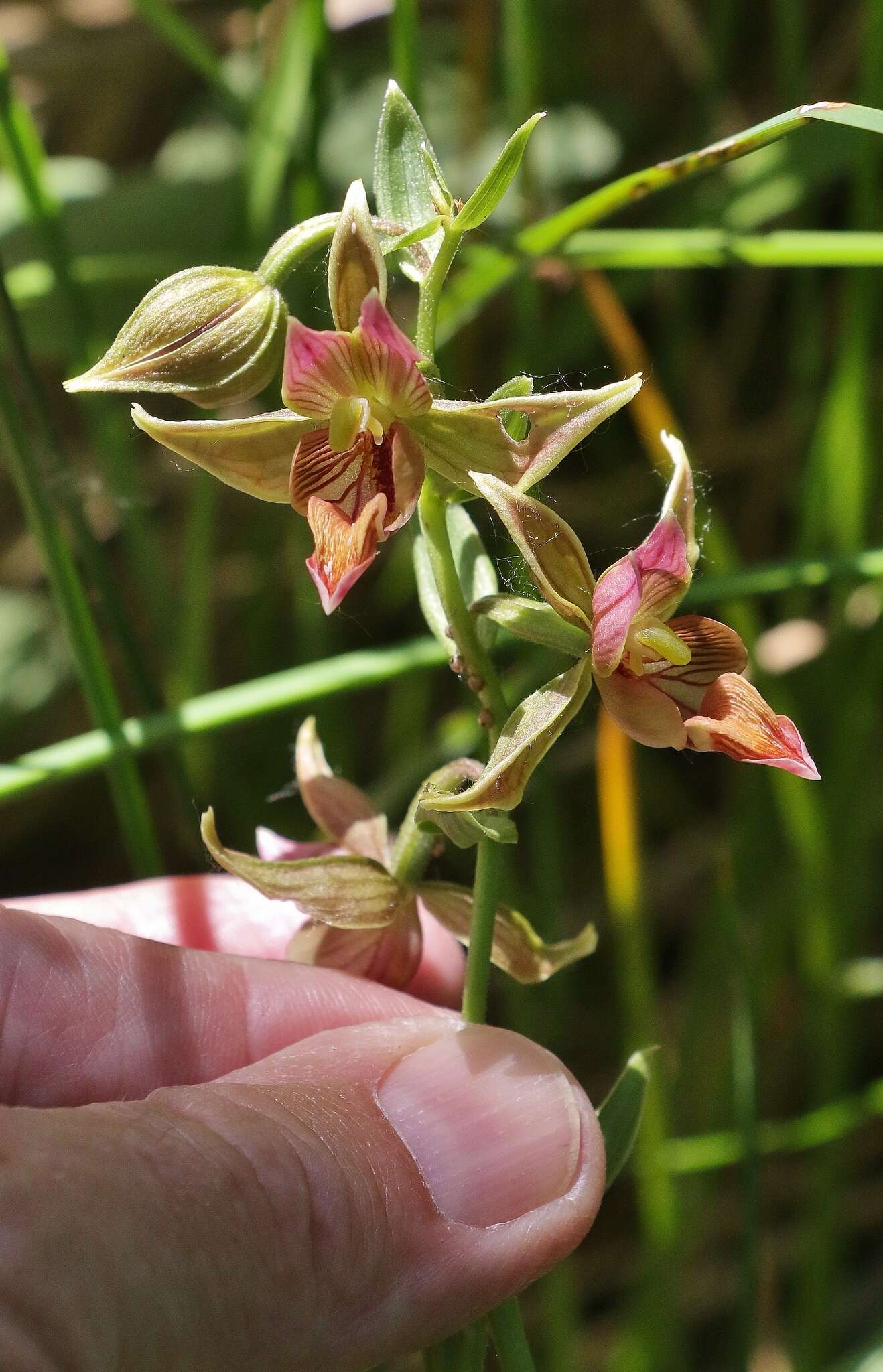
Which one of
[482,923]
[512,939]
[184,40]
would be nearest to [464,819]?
[482,923]

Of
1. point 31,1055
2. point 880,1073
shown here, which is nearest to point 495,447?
point 31,1055

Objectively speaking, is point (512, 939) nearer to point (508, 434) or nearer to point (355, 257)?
point (508, 434)

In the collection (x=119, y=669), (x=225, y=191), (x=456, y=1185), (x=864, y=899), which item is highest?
(x=225, y=191)

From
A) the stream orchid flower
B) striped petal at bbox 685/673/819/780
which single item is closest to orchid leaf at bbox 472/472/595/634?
the stream orchid flower

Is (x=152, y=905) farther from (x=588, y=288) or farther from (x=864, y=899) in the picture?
(x=864, y=899)

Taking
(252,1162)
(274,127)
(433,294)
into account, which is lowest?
(252,1162)

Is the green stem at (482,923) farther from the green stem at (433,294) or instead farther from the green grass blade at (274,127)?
the green grass blade at (274,127)
